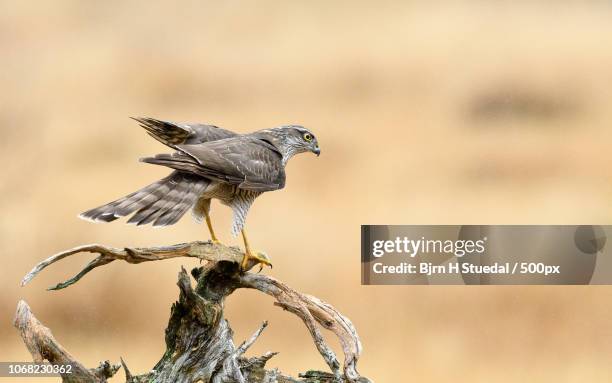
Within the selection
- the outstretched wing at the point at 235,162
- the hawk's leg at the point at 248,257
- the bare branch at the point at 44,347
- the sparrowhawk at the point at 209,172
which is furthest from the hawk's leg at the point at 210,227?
the bare branch at the point at 44,347

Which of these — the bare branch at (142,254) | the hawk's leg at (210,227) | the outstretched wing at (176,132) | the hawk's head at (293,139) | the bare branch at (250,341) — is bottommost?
the bare branch at (250,341)

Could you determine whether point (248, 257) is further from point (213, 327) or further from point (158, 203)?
Answer: point (158, 203)

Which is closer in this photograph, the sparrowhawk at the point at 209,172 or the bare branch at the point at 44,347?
the sparrowhawk at the point at 209,172

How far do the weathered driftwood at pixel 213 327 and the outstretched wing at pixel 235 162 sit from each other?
0.52m

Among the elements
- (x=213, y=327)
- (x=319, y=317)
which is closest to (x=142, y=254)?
(x=213, y=327)

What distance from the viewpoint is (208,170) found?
17.6 feet

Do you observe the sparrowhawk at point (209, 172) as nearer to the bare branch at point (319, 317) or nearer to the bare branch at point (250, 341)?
the bare branch at point (319, 317)

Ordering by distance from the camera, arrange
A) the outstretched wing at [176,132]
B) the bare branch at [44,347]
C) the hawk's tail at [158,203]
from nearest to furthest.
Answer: the hawk's tail at [158,203] < the bare branch at [44,347] < the outstretched wing at [176,132]

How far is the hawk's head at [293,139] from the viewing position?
6090mm

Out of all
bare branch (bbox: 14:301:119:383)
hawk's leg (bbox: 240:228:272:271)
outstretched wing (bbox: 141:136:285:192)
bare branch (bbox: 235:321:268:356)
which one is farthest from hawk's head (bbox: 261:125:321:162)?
bare branch (bbox: 14:301:119:383)

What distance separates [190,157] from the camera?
210 inches

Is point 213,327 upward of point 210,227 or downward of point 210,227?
downward

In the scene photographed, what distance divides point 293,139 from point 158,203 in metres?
1.28

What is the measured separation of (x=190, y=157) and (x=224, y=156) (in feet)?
0.83
